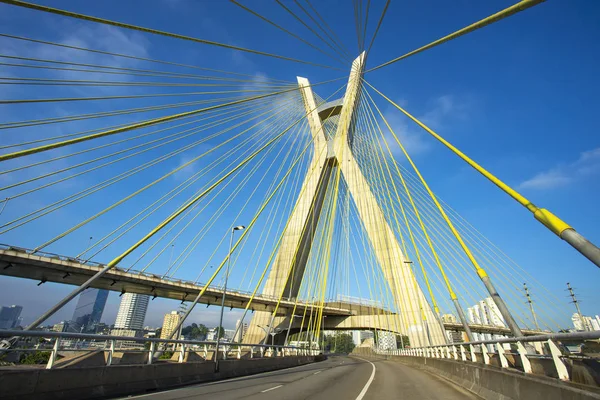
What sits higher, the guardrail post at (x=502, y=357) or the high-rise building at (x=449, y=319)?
the high-rise building at (x=449, y=319)

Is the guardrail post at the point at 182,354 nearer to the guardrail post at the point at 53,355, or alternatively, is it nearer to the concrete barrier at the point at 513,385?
the guardrail post at the point at 53,355

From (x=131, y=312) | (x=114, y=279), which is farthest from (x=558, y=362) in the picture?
(x=131, y=312)

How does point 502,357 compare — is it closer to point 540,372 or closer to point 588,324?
point 540,372

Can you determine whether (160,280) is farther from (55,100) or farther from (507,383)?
(507,383)

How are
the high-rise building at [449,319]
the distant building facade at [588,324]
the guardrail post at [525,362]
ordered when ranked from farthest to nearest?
1. the high-rise building at [449,319]
2. the distant building facade at [588,324]
3. the guardrail post at [525,362]

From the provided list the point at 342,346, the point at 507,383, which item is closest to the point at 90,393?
the point at 507,383

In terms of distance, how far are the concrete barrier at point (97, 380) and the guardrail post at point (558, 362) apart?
29.6 ft

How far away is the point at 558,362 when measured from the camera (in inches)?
192

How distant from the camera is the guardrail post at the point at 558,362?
4.76 meters

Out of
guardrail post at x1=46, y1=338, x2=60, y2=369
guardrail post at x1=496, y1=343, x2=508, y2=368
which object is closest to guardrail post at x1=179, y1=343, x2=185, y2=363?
guardrail post at x1=46, y1=338, x2=60, y2=369

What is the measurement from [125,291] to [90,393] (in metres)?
37.6

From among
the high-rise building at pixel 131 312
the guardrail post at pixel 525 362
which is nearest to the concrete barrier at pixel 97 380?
the guardrail post at pixel 525 362

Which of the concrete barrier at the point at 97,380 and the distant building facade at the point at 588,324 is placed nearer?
the concrete barrier at the point at 97,380

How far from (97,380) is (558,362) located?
920 centimetres
